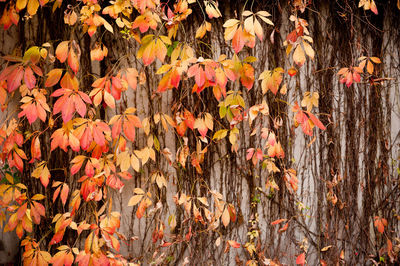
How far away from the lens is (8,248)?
2.00 metres

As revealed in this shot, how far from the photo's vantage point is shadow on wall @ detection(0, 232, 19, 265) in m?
2.00

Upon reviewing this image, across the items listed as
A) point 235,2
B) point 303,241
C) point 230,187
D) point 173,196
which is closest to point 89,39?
point 235,2

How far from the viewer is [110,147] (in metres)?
1.95

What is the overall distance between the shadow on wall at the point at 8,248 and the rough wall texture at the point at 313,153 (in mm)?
654

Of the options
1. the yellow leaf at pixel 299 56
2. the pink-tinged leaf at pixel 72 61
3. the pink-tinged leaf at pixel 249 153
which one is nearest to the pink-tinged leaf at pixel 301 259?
the pink-tinged leaf at pixel 249 153

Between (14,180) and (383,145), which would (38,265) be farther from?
(383,145)

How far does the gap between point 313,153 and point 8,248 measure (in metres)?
2.01

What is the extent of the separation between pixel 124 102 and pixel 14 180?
77cm

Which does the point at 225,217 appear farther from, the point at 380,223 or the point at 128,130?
the point at 380,223

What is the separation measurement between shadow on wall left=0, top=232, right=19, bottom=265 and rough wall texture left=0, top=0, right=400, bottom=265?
0.65 meters

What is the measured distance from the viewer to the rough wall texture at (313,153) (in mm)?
2037

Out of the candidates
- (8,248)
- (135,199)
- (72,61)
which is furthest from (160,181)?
(8,248)

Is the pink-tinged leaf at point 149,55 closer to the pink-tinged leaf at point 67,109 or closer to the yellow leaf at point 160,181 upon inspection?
the pink-tinged leaf at point 67,109

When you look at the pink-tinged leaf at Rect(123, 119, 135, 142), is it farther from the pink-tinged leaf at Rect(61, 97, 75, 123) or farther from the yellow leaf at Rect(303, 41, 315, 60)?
the yellow leaf at Rect(303, 41, 315, 60)
